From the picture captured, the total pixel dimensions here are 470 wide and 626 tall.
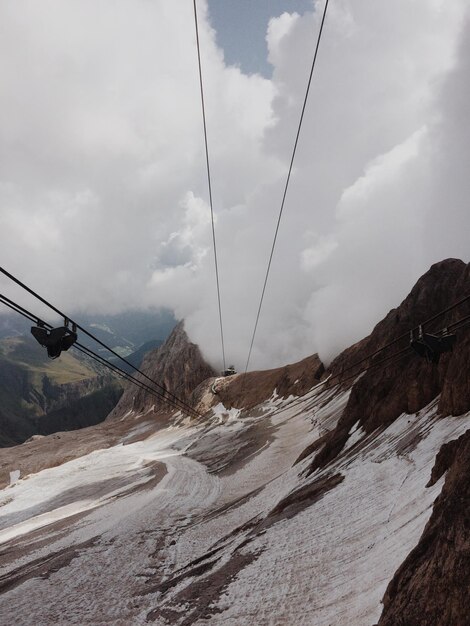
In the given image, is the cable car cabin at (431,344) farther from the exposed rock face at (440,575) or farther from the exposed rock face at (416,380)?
the exposed rock face at (440,575)

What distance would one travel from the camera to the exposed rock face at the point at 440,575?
653 centimetres

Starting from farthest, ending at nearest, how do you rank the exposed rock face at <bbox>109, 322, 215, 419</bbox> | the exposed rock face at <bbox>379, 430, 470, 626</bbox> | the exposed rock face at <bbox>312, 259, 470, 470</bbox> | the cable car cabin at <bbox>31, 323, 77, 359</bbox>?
the exposed rock face at <bbox>109, 322, 215, 419</bbox>
the exposed rock face at <bbox>312, 259, 470, 470</bbox>
the cable car cabin at <bbox>31, 323, 77, 359</bbox>
the exposed rock face at <bbox>379, 430, 470, 626</bbox>

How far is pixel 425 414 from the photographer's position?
2267 cm

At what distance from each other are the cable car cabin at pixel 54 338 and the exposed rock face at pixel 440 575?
10.2 meters

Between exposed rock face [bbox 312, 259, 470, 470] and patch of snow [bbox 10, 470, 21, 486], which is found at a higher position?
patch of snow [bbox 10, 470, 21, 486]

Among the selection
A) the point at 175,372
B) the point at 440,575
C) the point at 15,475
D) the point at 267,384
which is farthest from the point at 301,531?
the point at 175,372

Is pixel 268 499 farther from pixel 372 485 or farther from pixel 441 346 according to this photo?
pixel 441 346

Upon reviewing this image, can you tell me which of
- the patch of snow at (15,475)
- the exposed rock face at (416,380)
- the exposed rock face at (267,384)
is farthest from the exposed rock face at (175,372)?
the exposed rock face at (416,380)

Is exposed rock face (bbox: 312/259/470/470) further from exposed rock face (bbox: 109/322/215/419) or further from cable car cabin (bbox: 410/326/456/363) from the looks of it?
exposed rock face (bbox: 109/322/215/419)

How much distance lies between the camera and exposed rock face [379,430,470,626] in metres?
6.53

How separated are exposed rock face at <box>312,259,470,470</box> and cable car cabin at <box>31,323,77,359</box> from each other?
14.4 metres

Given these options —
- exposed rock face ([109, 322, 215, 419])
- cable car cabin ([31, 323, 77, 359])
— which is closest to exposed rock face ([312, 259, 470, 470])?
cable car cabin ([31, 323, 77, 359])

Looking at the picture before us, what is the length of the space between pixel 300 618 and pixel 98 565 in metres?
12.6

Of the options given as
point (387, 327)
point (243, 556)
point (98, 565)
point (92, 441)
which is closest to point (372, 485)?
point (243, 556)
